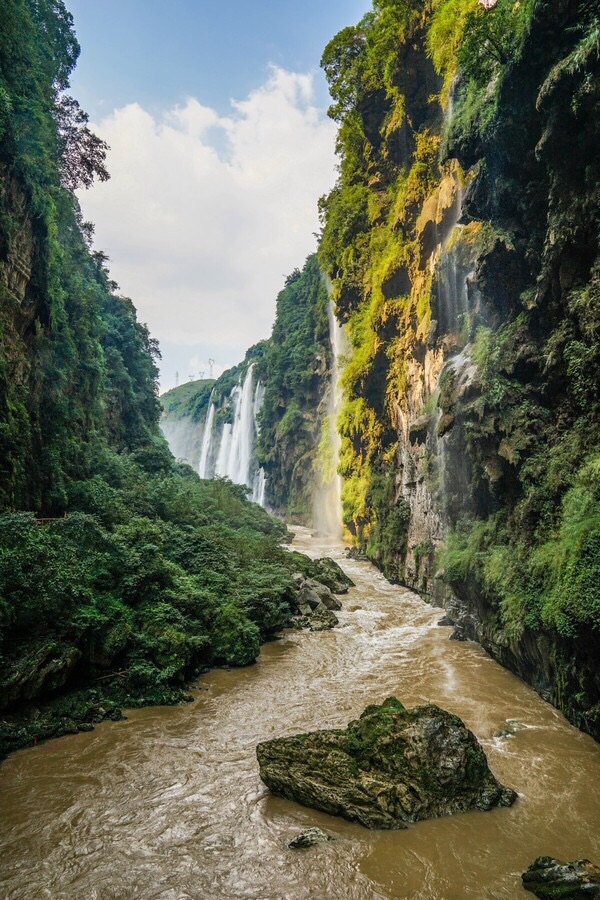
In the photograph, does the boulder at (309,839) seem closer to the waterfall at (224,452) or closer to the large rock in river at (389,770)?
the large rock in river at (389,770)

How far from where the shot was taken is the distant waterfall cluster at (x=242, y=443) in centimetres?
6919

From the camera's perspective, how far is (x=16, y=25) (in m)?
13.4

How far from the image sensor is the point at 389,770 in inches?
258

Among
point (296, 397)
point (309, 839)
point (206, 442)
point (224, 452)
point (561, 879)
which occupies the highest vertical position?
point (296, 397)

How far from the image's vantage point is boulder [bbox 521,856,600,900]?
15.1ft

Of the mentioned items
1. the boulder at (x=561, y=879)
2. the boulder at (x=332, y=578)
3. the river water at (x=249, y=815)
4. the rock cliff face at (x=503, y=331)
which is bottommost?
the river water at (x=249, y=815)

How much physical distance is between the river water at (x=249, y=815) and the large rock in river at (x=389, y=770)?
7.2 inches

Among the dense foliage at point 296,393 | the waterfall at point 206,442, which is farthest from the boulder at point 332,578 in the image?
the waterfall at point 206,442

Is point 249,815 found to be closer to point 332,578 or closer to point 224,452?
point 332,578

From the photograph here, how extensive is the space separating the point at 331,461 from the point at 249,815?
40047mm

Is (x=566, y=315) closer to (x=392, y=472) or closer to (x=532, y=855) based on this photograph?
(x=532, y=855)

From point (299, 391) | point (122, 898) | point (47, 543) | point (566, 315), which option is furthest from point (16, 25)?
point (299, 391)

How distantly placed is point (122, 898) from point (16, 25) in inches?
769

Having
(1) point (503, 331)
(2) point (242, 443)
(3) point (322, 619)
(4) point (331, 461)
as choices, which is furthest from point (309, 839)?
(2) point (242, 443)
